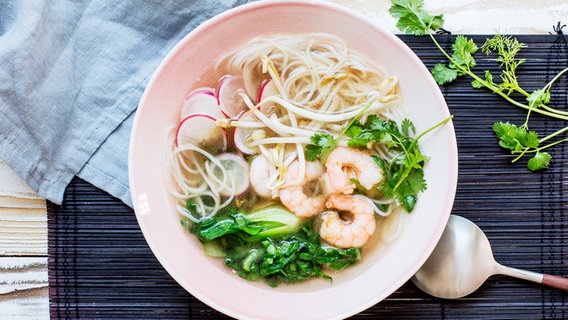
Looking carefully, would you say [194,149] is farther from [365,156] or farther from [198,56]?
[365,156]

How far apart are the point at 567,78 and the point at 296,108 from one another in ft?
3.89

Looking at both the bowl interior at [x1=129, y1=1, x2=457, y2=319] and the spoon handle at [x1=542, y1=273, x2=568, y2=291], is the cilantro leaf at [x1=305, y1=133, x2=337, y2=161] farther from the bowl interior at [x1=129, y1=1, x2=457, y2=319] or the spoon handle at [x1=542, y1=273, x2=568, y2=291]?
the spoon handle at [x1=542, y1=273, x2=568, y2=291]

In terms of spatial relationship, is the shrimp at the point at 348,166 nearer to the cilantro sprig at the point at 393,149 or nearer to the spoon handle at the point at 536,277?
the cilantro sprig at the point at 393,149

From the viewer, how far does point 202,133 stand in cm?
257

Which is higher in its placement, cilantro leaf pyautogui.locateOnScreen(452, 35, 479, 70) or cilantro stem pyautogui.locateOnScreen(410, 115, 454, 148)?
cilantro leaf pyautogui.locateOnScreen(452, 35, 479, 70)

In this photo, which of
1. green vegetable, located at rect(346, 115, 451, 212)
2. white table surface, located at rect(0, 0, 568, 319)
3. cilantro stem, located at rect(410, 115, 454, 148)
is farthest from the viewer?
white table surface, located at rect(0, 0, 568, 319)

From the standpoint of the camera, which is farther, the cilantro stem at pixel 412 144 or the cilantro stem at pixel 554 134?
the cilantro stem at pixel 554 134

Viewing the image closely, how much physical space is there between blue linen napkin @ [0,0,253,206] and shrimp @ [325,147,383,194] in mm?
778

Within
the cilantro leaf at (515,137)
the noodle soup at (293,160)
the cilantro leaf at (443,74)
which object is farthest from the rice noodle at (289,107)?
the cilantro leaf at (515,137)

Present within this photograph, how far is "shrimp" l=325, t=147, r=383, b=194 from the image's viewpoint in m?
2.51

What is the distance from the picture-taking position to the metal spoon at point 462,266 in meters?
2.62

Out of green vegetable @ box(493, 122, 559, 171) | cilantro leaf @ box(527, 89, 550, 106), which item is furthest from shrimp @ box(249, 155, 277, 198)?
cilantro leaf @ box(527, 89, 550, 106)

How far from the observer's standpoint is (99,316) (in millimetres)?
2715

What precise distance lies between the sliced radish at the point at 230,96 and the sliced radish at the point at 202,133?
7 centimetres
